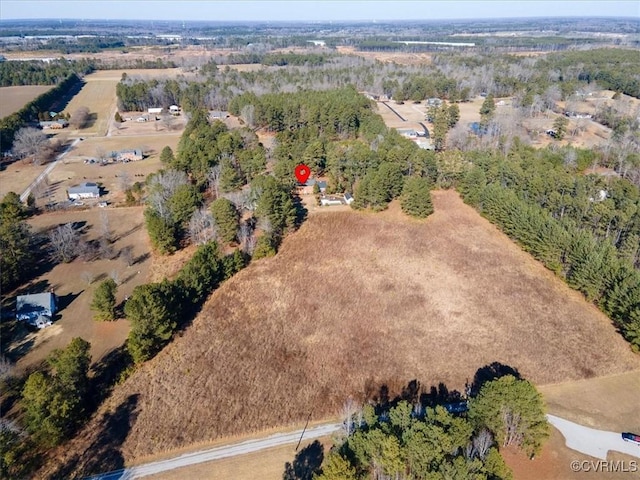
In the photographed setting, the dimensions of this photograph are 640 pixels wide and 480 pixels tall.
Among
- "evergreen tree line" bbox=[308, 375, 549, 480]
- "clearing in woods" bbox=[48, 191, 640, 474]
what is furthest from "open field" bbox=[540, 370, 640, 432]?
"evergreen tree line" bbox=[308, 375, 549, 480]

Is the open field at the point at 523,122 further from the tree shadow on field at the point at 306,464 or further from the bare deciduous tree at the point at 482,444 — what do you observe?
the tree shadow on field at the point at 306,464

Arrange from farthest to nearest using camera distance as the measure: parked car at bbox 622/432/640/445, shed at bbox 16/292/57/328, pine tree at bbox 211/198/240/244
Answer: pine tree at bbox 211/198/240/244 < shed at bbox 16/292/57/328 < parked car at bbox 622/432/640/445

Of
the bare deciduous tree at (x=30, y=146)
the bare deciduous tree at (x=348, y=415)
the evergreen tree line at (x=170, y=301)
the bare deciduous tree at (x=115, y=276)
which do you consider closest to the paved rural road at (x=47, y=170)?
the bare deciduous tree at (x=30, y=146)

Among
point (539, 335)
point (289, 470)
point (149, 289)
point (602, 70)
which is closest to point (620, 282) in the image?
point (539, 335)

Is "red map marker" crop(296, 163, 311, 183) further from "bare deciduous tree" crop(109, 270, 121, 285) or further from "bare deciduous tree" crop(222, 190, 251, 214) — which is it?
"bare deciduous tree" crop(109, 270, 121, 285)

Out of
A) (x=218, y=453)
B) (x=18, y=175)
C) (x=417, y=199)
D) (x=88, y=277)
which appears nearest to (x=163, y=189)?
(x=88, y=277)

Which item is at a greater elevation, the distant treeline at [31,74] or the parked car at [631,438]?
the distant treeline at [31,74]

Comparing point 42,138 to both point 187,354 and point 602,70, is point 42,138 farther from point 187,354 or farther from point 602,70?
point 602,70
